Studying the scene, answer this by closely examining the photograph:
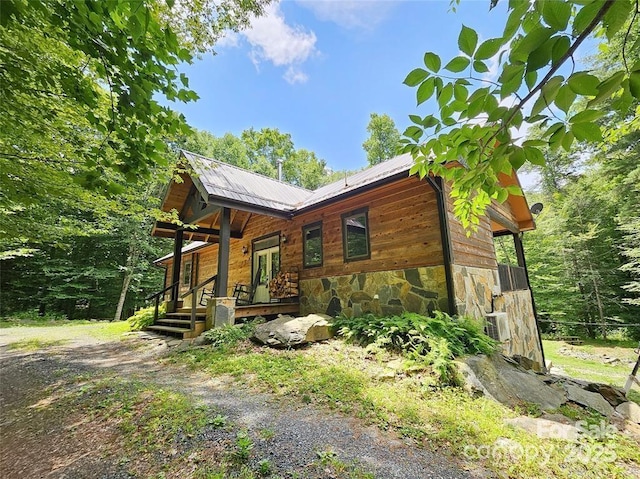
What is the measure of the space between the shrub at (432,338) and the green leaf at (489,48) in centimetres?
386

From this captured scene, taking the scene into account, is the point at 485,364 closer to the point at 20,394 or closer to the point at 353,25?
the point at 20,394

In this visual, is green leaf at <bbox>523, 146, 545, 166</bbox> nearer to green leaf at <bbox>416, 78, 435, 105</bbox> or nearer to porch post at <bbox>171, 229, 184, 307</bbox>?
green leaf at <bbox>416, 78, 435, 105</bbox>

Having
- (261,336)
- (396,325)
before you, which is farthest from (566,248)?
(261,336)

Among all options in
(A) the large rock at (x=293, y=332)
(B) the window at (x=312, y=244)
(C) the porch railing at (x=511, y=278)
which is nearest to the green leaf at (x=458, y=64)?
(A) the large rock at (x=293, y=332)

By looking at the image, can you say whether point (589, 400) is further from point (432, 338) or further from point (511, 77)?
point (511, 77)

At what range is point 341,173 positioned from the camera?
28.4m

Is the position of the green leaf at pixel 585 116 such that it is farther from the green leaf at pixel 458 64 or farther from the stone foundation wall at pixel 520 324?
the stone foundation wall at pixel 520 324

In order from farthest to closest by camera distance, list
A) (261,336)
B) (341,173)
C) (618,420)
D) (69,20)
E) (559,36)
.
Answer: (341,173)
(261,336)
(618,420)
(69,20)
(559,36)

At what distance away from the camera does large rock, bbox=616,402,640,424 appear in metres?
4.04

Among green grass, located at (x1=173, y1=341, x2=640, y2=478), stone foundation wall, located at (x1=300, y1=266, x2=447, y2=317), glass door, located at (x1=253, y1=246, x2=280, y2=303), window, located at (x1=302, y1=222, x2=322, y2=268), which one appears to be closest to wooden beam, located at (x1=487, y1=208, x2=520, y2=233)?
stone foundation wall, located at (x1=300, y1=266, x2=447, y2=317)

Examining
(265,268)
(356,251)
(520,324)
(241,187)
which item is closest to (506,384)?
(356,251)

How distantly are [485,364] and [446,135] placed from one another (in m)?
4.26

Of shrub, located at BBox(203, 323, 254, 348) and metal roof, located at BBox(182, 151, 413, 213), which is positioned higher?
metal roof, located at BBox(182, 151, 413, 213)

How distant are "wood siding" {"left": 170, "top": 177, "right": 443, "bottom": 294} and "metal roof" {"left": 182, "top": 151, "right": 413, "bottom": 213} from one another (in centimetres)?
36
